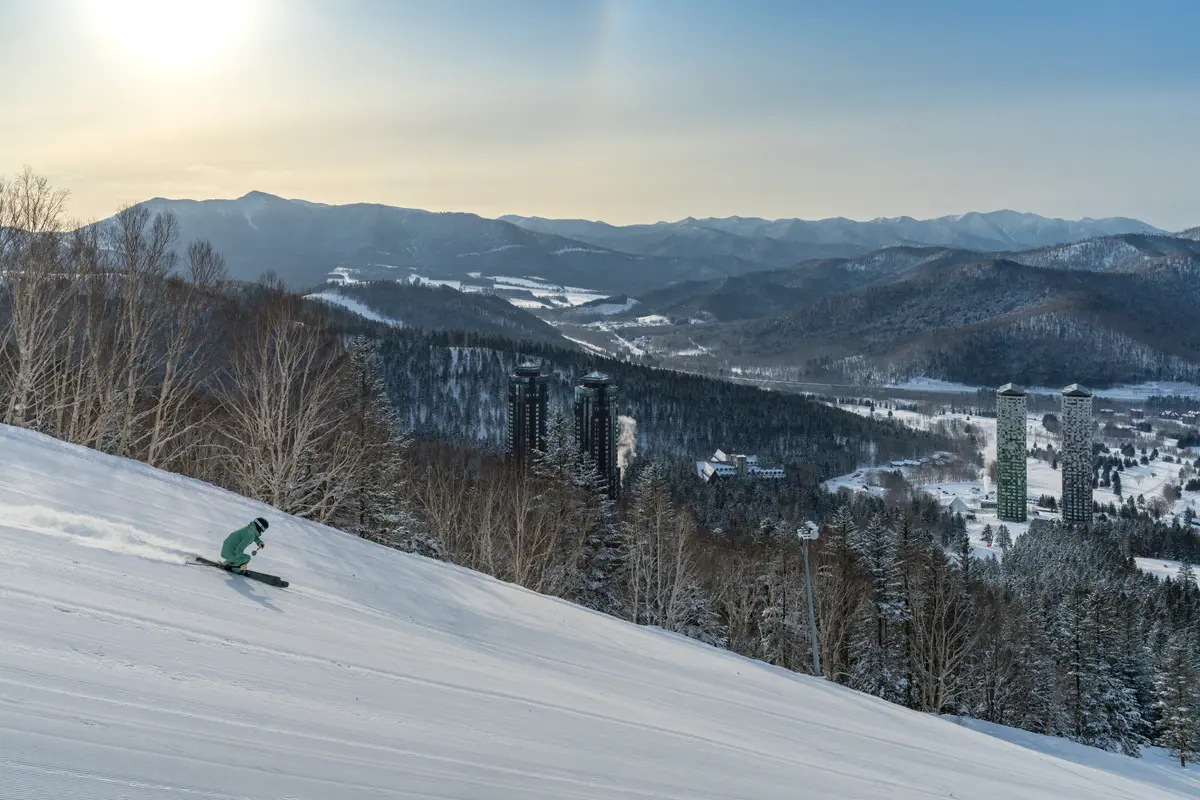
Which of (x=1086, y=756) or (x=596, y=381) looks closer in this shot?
(x=1086, y=756)

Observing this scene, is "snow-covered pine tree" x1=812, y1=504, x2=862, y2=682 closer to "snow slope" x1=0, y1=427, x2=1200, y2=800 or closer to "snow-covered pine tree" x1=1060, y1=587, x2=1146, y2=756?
"snow-covered pine tree" x1=1060, y1=587, x2=1146, y2=756

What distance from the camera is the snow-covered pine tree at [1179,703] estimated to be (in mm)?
32188

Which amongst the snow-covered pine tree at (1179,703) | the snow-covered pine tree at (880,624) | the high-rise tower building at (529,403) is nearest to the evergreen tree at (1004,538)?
the high-rise tower building at (529,403)

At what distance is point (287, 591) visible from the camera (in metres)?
8.62

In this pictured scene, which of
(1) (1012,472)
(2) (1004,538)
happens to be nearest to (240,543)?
(2) (1004,538)

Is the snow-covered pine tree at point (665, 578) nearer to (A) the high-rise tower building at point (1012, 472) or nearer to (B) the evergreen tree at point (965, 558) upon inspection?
(B) the evergreen tree at point (965, 558)

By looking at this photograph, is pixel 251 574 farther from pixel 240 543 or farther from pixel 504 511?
pixel 504 511

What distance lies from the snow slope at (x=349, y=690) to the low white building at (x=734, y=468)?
88.2 m

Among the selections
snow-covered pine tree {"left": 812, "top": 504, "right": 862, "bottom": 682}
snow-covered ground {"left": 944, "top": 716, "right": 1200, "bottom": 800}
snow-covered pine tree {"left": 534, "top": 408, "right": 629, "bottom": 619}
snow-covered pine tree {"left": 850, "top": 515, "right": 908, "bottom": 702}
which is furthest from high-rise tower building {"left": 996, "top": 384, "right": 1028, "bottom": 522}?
snow-covered ground {"left": 944, "top": 716, "right": 1200, "bottom": 800}

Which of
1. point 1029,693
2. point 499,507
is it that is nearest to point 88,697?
point 499,507

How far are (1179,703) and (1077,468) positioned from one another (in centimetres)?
7733

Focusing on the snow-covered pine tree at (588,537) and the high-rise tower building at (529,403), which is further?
the high-rise tower building at (529,403)

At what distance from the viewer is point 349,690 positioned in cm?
624

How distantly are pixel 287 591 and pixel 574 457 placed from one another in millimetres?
26010
